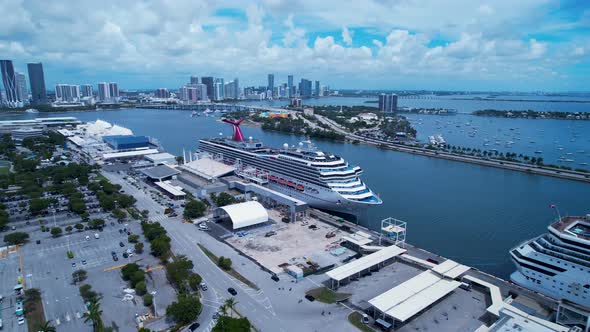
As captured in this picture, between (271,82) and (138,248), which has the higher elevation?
(271,82)

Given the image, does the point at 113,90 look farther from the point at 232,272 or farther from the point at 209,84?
the point at 232,272

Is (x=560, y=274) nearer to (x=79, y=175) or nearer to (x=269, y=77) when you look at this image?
(x=79, y=175)

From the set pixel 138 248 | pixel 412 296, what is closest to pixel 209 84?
pixel 138 248

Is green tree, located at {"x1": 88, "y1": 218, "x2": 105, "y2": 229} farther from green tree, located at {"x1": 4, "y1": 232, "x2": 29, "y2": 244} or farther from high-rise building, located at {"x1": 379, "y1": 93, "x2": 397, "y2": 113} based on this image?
high-rise building, located at {"x1": 379, "y1": 93, "x2": 397, "y2": 113}

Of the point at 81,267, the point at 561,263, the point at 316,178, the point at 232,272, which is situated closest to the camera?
the point at 561,263

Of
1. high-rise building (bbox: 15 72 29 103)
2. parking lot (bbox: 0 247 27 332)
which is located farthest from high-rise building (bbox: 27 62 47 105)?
parking lot (bbox: 0 247 27 332)

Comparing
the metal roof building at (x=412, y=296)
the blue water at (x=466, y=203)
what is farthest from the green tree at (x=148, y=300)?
the blue water at (x=466, y=203)

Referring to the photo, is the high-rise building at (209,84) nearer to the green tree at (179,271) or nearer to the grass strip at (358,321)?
the green tree at (179,271)
